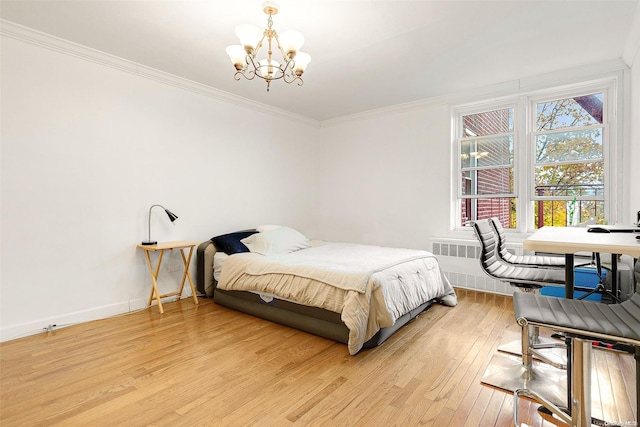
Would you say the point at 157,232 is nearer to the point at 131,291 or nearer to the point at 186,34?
the point at 131,291

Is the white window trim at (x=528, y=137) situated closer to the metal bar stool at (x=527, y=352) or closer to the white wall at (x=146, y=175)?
the white wall at (x=146, y=175)

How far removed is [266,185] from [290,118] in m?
1.25

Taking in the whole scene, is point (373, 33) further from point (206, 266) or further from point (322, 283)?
point (206, 266)

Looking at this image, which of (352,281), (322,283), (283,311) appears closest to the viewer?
(352,281)

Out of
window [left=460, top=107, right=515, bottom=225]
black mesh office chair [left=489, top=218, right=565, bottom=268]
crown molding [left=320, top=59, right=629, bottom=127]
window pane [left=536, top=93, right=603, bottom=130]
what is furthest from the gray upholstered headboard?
window pane [left=536, top=93, right=603, bottom=130]

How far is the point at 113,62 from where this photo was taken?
130 inches

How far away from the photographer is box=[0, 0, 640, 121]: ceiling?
2.49m

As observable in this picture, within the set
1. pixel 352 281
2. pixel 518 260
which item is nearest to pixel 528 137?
pixel 518 260

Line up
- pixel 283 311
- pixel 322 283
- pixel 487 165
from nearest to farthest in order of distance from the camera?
pixel 322 283 → pixel 283 311 → pixel 487 165

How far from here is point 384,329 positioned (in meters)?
2.68

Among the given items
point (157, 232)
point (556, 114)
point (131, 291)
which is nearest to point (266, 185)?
point (157, 232)

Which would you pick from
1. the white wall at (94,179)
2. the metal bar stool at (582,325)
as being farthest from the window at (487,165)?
the white wall at (94,179)

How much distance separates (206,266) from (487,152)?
3.95 meters

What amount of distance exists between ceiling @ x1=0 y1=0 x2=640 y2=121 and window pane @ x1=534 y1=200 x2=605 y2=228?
1548 millimetres
